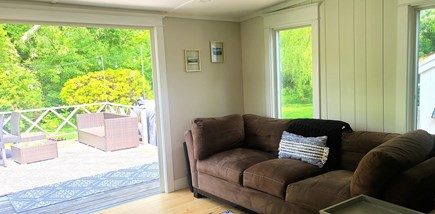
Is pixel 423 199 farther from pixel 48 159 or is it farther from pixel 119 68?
pixel 119 68

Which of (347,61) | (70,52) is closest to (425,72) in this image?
(347,61)

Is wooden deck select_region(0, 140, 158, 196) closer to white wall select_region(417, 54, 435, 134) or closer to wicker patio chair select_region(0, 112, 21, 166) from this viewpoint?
wicker patio chair select_region(0, 112, 21, 166)

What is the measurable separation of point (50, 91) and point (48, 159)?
2.34m

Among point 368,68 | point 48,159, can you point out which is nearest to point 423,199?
point 368,68

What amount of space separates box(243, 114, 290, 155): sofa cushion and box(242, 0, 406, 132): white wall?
51cm

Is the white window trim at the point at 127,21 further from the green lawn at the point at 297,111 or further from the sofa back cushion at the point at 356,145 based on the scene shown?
the sofa back cushion at the point at 356,145

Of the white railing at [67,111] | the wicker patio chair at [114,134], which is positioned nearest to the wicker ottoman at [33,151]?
the wicker patio chair at [114,134]

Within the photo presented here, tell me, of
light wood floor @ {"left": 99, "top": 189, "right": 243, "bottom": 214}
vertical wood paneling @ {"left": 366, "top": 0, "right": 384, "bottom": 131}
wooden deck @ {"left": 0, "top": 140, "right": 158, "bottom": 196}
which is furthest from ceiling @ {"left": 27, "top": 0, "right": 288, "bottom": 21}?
wooden deck @ {"left": 0, "top": 140, "right": 158, "bottom": 196}

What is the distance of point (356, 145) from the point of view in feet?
9.76

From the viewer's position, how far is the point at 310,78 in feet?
12.6

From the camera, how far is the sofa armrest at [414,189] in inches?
79.8

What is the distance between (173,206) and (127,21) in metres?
2.04

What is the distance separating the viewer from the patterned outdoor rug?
3.88 metres

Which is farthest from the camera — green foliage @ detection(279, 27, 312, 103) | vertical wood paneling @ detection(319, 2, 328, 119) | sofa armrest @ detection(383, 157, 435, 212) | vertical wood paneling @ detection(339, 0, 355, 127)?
green foliage @ detection(279, 27, 312, 103)
